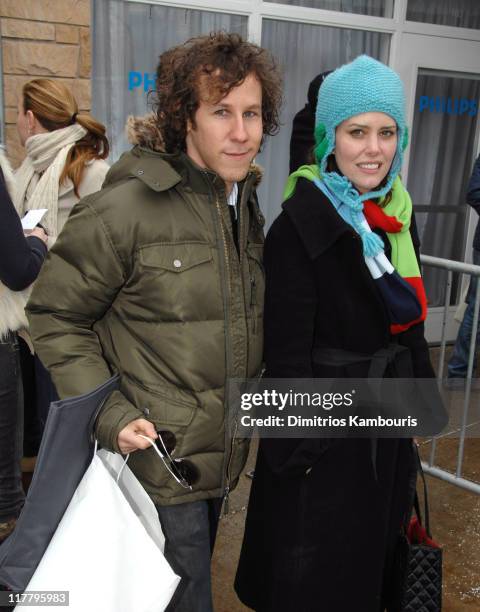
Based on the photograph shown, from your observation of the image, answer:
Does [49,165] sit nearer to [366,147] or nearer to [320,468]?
[366,147]

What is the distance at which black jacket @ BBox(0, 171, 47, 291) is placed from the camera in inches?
99.3

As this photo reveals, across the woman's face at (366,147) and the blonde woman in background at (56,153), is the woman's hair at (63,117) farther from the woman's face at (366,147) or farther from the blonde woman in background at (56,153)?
the woman's face at (366,147)

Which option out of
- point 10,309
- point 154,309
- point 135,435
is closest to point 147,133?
point 154,309

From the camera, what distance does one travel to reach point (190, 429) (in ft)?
6.18

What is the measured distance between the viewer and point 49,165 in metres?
3.55

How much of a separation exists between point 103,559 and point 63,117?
8.23ft

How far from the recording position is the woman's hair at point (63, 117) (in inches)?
138

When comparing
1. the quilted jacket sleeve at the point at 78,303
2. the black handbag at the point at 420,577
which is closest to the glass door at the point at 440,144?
the black handbag at the point at 420,577

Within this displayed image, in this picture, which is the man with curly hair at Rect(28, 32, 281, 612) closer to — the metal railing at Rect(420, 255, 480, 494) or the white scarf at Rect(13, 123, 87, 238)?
the white scarf at Rect(13, 123, 87, 238)

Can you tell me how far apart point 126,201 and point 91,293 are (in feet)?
0.85

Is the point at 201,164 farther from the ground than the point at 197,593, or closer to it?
farther from the ground

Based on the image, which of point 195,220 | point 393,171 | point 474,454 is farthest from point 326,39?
point 195,220

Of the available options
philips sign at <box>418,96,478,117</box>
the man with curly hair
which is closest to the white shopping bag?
the man with curly hair

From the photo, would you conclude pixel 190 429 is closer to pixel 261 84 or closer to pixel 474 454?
pixel 261 84
